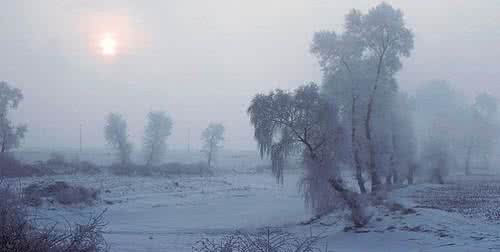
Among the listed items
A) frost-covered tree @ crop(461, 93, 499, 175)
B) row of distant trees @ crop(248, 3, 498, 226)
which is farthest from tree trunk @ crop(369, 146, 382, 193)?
frost-covered tree @ crop(461, 93, 499, 175)

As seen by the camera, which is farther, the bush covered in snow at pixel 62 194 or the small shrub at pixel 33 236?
the bush covered in snow at pixel 62 194

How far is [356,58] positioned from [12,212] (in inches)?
1137

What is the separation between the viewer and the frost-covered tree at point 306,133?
30.9m

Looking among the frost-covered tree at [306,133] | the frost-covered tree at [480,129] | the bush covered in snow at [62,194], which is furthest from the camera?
the frost-covered tree at [480,129]

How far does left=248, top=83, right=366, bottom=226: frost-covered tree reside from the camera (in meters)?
30.9

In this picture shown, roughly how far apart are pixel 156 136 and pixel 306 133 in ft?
283

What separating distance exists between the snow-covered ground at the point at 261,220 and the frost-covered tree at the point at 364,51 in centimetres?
600

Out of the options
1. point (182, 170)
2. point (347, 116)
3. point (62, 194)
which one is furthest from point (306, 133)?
point (182, 170)

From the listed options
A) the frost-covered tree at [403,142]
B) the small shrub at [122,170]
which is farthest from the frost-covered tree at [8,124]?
the frost-covered tree at [403,142]

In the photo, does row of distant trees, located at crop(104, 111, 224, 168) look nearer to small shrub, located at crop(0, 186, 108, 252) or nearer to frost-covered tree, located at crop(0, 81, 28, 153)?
frost-covered tree, located at crop(0, 81, 28, 153)

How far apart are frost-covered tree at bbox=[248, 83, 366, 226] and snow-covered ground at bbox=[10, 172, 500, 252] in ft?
5.90

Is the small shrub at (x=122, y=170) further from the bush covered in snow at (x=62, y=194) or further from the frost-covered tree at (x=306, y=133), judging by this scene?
the frost-covered tree at (x=306, y=133)

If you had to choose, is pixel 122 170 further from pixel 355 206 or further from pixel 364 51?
pixel 355 206

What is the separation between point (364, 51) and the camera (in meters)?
37.0
